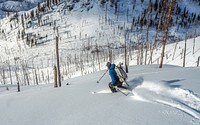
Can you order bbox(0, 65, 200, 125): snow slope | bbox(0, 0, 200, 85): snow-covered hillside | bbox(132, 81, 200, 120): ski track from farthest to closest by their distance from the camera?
bbox(0, 0, 200, 85): snow-covered hillside, bbox(132, 81, 200, 120): ski track, bbox(0, 65, 200, 125): snow slope

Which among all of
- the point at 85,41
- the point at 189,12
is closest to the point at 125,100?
the point at 85,41

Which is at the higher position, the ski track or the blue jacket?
the blue jacket

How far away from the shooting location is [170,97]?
1009 centimetres

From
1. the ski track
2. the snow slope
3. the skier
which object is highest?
the skier

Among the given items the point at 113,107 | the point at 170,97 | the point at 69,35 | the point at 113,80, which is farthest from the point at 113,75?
the point at 69,35

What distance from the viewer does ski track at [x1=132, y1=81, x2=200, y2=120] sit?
8.83m

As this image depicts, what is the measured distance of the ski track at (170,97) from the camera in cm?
883

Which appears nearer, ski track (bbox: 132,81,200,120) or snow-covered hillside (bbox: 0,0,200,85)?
ski track (bbox: 132,81,200,120)

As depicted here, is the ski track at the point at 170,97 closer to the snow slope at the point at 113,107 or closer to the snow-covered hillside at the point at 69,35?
the snow slope at the point at 113,107

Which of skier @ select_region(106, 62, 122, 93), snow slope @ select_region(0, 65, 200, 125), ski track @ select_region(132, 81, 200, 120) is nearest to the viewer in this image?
snow slope @ select_region(0, 65, 200, 125)

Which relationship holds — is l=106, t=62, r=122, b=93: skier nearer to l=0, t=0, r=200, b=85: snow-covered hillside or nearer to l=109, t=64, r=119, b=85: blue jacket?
l=109, t=64, r=119, b=85: blue jacket

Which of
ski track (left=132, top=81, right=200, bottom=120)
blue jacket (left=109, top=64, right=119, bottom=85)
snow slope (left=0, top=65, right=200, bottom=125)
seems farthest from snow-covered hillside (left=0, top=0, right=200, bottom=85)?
ski track (left=132, top=81, right=200, bottom=120)

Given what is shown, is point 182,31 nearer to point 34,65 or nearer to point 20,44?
point 34,65

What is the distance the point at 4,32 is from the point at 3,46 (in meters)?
22.3
